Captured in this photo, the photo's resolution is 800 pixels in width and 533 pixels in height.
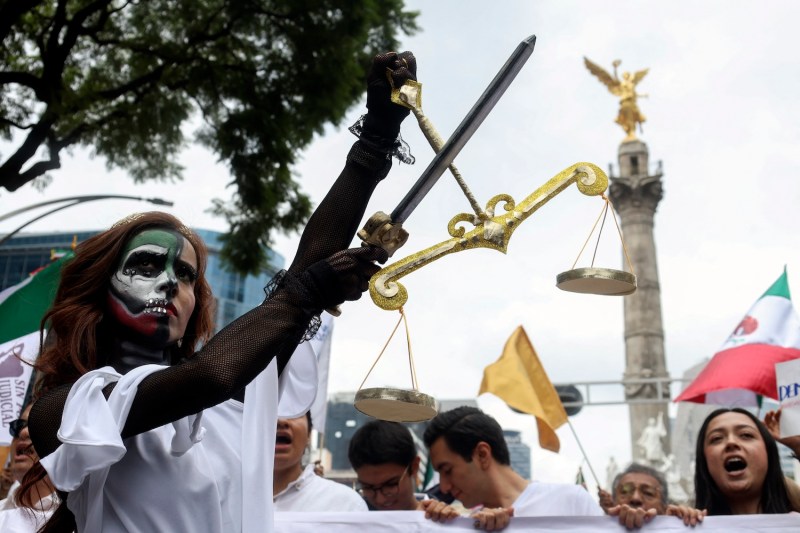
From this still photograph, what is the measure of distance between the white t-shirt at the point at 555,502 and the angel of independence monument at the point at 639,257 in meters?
25.9

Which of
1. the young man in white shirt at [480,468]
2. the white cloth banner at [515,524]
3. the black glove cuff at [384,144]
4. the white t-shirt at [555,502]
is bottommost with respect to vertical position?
the white cloth banner at [515,524]

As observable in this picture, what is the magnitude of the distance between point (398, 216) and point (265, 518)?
29.4 inches

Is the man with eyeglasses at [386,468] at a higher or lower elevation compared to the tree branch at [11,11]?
lower

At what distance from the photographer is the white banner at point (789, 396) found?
471cm

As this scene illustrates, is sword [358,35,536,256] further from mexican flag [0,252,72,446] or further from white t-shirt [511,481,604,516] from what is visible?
mexican flag [0,252,72,446]

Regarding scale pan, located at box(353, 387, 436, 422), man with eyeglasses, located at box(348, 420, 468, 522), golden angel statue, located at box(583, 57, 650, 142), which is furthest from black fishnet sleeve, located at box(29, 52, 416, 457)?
golden angel statue, located at box(583, 57, 650, 142)

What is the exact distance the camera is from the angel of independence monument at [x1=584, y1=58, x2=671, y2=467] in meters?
32.0

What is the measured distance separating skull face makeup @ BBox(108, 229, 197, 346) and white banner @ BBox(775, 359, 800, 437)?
349 cm

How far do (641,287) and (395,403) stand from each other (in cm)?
3205

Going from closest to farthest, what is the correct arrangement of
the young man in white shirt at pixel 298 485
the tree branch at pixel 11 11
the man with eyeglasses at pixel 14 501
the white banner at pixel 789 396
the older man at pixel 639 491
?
the man with eyeglasses at pixel 14 501
the young man in white shirt at pixel 298 485
the white banner at pixel 789 396
the older man at pixel 639 491
the tree branch at pixel 11 11

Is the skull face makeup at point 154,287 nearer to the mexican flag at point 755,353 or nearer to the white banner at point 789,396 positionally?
the white banner at point 789,396

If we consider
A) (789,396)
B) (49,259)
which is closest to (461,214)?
(789,396)

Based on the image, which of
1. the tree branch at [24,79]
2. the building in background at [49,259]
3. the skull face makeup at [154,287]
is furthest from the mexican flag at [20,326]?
the building in background at [49,259]

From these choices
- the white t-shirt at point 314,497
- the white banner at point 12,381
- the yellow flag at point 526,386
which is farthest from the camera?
the yellow flag at point 526,386
